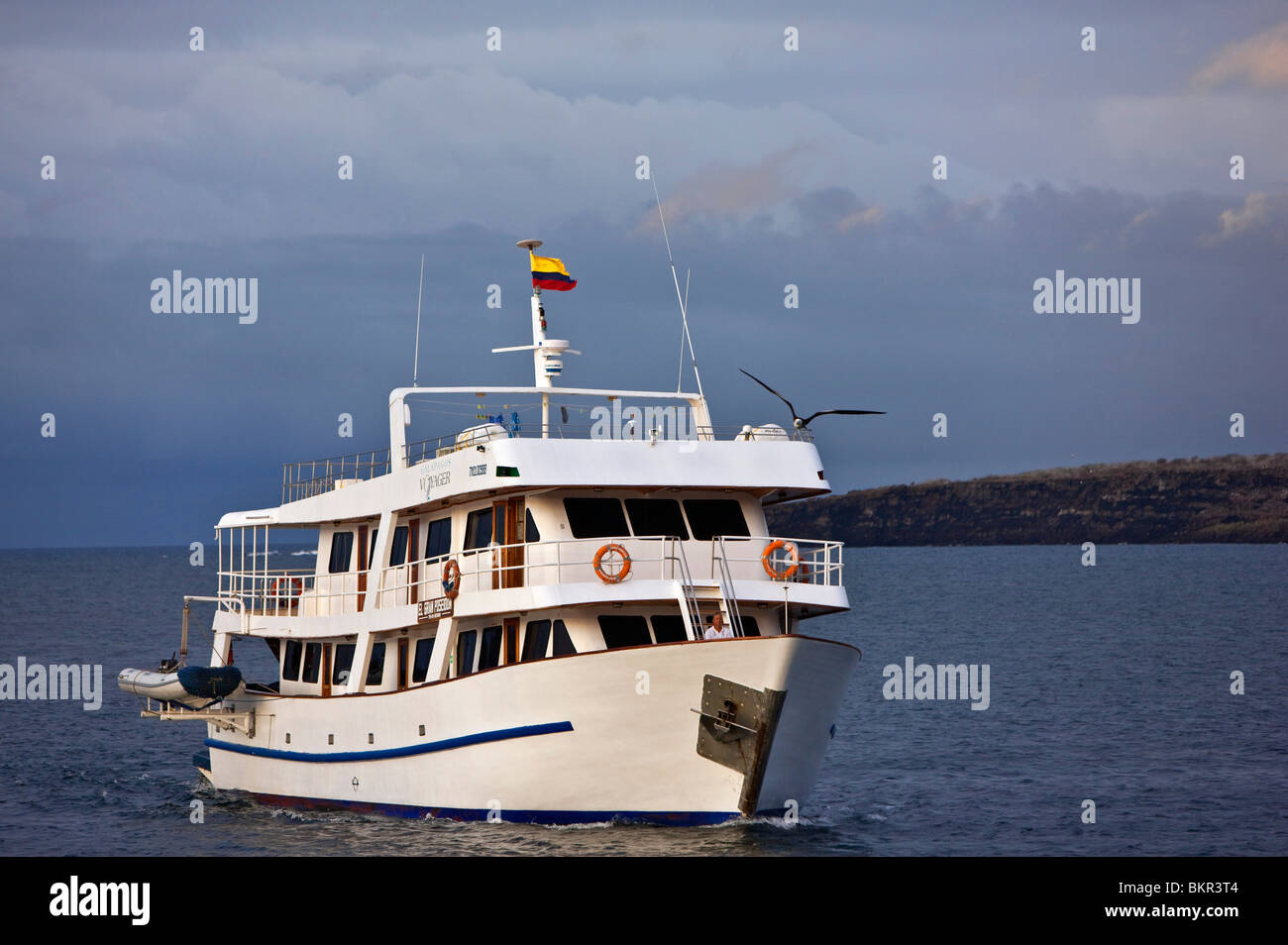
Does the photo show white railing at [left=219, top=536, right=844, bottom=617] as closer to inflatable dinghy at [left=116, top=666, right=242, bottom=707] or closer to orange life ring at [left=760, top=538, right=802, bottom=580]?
orange life ring at [left=760, top=538, right=802, bottom=580]

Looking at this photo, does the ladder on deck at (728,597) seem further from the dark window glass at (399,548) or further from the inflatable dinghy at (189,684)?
the inflatable dinghy at (189,684)

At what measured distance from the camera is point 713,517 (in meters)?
22.8

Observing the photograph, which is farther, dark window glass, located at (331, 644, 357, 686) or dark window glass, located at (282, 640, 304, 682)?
dark window glass, located at (282, 640, 304, 682)

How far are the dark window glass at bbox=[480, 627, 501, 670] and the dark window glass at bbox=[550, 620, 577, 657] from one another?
112 centimetres

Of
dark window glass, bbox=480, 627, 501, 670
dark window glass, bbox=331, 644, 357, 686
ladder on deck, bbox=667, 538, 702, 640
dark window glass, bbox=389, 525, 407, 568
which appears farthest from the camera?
dark window glass, bbox=331, 644, 357, 686

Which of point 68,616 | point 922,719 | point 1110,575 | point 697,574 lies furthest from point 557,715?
point 1110,575

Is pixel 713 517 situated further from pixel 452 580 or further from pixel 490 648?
pixel 452 580

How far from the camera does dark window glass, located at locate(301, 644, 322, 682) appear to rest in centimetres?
2661

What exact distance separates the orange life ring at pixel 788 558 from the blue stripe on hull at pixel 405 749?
390 cm

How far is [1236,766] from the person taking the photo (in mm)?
29938

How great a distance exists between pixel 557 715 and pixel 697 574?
3.31m

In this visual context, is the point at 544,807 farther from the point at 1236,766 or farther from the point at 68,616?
the point at 68,616

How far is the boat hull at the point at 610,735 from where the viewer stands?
1942cm

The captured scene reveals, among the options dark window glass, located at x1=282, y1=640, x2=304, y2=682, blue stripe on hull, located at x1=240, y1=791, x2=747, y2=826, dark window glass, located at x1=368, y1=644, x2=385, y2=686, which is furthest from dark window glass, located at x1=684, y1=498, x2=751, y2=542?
dark window glass, located at x1=282, y1=640, x2=304, y2=682
